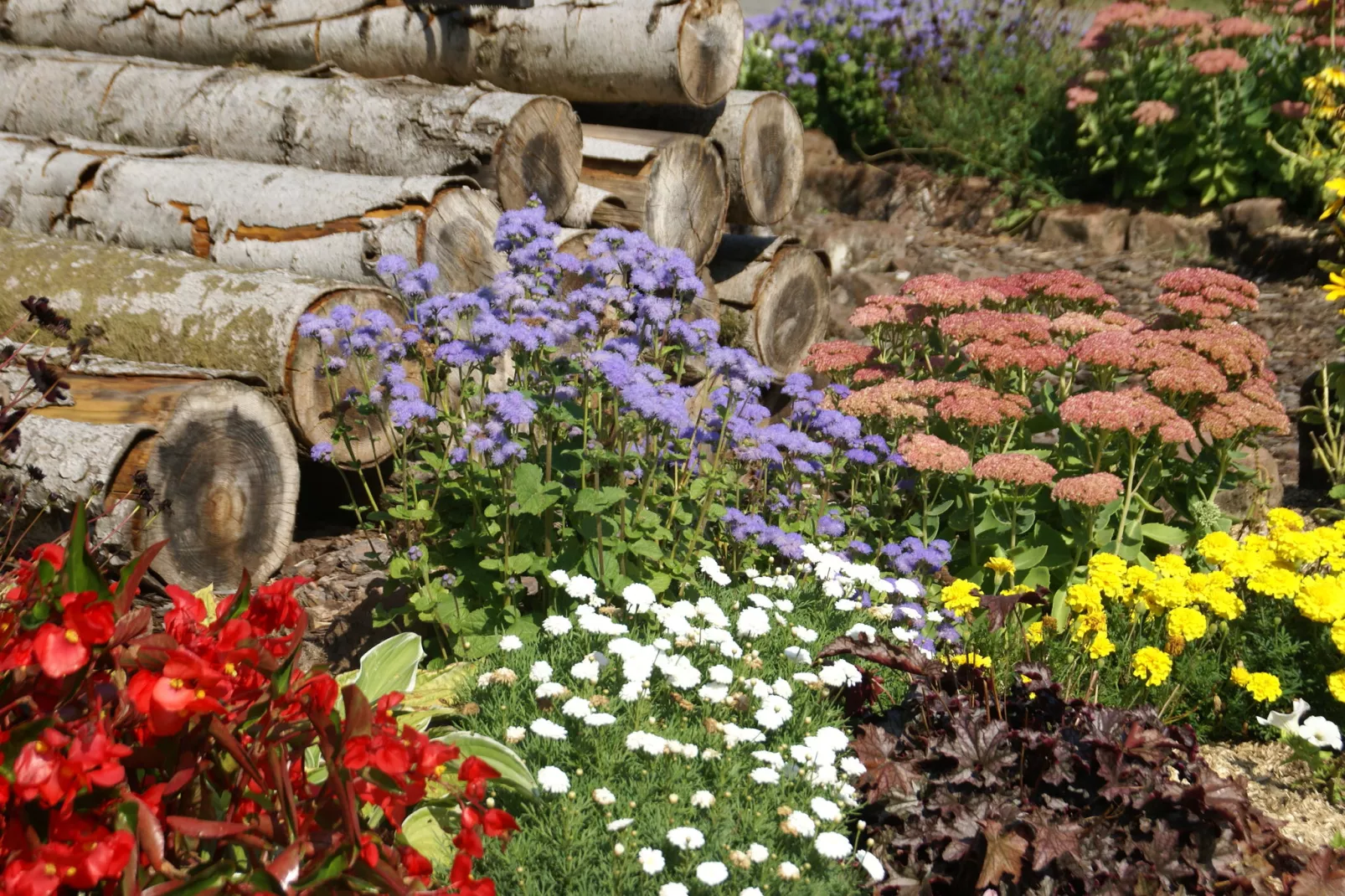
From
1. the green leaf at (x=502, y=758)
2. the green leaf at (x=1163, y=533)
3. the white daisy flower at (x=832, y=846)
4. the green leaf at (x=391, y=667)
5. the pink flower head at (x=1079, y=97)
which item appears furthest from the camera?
the pink flower head at (x=1079, y=97)

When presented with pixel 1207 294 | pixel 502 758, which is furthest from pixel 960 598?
pixel 1207 294

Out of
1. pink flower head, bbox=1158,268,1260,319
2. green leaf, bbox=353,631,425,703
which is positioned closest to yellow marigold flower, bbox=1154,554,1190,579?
pink flower head, bbox=1158,268,1260,319

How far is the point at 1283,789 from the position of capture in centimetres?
329

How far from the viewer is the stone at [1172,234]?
781 cm

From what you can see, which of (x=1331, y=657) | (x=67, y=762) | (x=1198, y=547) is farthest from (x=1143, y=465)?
(x=67, y=762)

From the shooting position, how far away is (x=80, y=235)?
522 centimetres

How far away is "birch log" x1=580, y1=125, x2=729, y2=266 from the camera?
534 cm

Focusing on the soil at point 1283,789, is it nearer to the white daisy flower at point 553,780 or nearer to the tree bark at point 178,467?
the white daisy flower at point 553,780

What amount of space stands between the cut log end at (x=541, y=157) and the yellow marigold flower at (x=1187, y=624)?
9.46 ft

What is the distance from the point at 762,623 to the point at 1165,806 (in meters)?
1.00

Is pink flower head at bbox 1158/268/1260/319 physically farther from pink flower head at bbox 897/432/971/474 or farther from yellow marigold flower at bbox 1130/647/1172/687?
yellow marigold flower at bbox 1130/647/1172/687

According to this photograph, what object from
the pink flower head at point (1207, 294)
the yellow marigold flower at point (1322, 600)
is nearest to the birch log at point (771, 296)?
the pink flower head at point (1207, 294)

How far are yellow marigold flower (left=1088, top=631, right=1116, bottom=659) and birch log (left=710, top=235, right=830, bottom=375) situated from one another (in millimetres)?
3005

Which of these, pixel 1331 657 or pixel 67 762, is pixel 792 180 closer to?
pixel 1331 657
